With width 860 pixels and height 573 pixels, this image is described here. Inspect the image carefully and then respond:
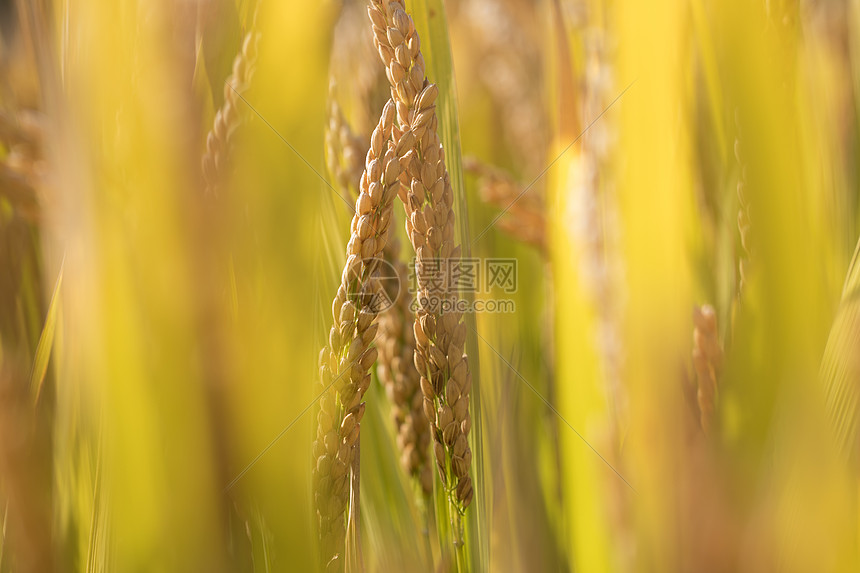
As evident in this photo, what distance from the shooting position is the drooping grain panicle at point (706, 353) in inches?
11.8

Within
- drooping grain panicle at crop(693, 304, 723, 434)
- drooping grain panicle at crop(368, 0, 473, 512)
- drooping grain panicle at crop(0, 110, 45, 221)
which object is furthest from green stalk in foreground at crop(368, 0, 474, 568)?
drooping grain panicle at crop(0, 110, 45, 221)

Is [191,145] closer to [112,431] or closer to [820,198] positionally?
[112,431]

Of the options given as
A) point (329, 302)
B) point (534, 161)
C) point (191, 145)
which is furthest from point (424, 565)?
point (534, 161)

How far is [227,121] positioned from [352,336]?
142 mm

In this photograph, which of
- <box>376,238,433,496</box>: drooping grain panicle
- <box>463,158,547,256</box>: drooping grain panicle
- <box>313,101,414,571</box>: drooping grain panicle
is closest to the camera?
<box>313,101,414,571</box>: drooping grain panicle

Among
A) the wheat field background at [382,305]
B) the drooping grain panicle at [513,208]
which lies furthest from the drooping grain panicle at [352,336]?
the drooping grain panicle at [513,208]

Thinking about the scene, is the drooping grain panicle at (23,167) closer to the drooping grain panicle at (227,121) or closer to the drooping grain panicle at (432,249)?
the drooping grain panicle at (227,121)

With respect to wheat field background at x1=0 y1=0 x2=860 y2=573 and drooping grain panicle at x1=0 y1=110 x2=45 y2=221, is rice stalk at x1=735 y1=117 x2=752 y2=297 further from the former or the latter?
drooping grain panicle at x1=0 y1=110 x2=45 y2=221

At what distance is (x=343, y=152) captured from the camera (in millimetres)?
389

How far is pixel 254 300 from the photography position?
0.93 feet

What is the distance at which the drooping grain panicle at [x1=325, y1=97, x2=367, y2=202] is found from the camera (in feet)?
1.22

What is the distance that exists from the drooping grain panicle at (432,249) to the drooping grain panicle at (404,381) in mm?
70

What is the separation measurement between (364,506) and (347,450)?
0.13 metres

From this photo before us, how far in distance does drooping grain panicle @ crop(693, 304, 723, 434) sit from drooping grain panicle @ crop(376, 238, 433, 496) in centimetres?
17
